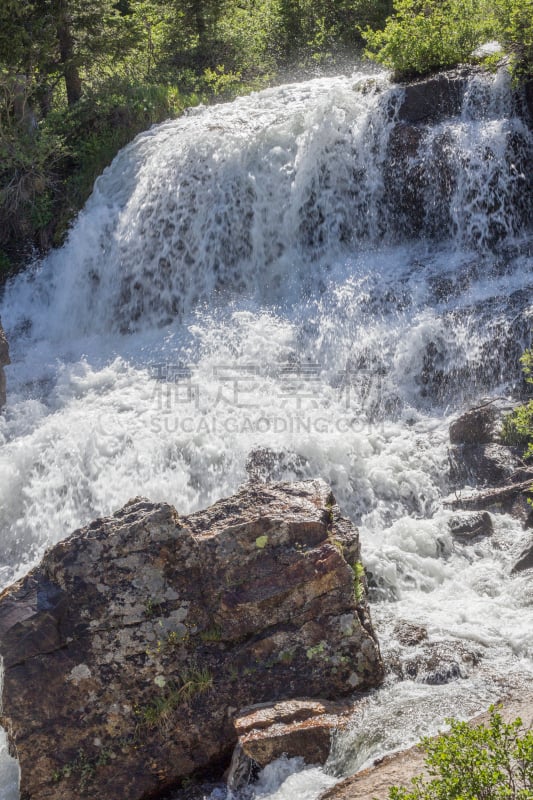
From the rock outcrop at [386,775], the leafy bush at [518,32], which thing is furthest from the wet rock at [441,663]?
the leafy bush at [518,32]

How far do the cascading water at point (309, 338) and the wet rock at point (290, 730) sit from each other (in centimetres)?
12

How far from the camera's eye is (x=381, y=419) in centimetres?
1107

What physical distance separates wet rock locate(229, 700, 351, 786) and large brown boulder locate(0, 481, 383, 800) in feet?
0.87

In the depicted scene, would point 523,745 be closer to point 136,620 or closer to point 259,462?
point 136,620

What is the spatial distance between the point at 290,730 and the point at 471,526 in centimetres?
406

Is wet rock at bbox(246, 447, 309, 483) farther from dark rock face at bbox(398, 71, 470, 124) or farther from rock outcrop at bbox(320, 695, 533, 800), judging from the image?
dark rock face at bbox(398, 71, 470, 124)

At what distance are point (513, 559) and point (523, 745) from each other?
14.1 feet

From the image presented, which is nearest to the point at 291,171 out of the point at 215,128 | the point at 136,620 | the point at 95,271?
the point at 215,128

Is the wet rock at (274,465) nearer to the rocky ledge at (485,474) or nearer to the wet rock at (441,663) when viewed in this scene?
the rocky ledge at (485,474)

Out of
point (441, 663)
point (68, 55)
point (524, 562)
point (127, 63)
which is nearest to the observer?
point (441, 663)

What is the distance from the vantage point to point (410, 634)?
662 cm

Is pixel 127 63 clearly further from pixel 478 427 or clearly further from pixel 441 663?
pixel 441 663

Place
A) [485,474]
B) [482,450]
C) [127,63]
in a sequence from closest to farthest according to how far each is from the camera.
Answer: [485,474]
[482,450]
[127,63]

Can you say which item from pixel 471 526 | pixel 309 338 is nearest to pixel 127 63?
pixel 309 338
